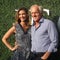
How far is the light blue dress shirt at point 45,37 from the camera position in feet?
22.5

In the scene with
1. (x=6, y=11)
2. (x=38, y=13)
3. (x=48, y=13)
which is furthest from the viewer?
(x=6, y=11)

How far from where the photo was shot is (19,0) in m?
9.91

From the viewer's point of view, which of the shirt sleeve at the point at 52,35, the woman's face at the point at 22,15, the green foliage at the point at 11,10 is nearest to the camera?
the shirt sleeve at the point at 52,35

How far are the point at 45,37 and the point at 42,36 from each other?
0.06 m

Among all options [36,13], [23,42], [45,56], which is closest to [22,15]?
[36,13]

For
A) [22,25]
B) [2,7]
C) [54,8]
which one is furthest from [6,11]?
[22,25]

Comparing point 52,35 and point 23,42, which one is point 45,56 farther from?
point 23,42

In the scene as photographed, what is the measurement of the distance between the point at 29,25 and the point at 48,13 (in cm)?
192

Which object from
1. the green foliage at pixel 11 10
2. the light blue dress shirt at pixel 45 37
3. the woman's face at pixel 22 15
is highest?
the woman's face at pixel 22 15

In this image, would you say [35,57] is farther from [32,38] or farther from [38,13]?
[38,13]

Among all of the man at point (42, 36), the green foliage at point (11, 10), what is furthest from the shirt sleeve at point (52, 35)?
the green foliage at point (11, 10)

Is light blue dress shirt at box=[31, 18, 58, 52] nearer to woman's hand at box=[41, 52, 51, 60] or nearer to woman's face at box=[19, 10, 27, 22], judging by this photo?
woman's hand at box=[41, 52, 51, 60]

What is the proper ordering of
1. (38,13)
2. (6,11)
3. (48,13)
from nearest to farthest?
(38,13), (48,13), (6,11)

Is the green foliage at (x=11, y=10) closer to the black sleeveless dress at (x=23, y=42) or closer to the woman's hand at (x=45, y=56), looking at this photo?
the black sleeveless dress at (x=23, y=42)
